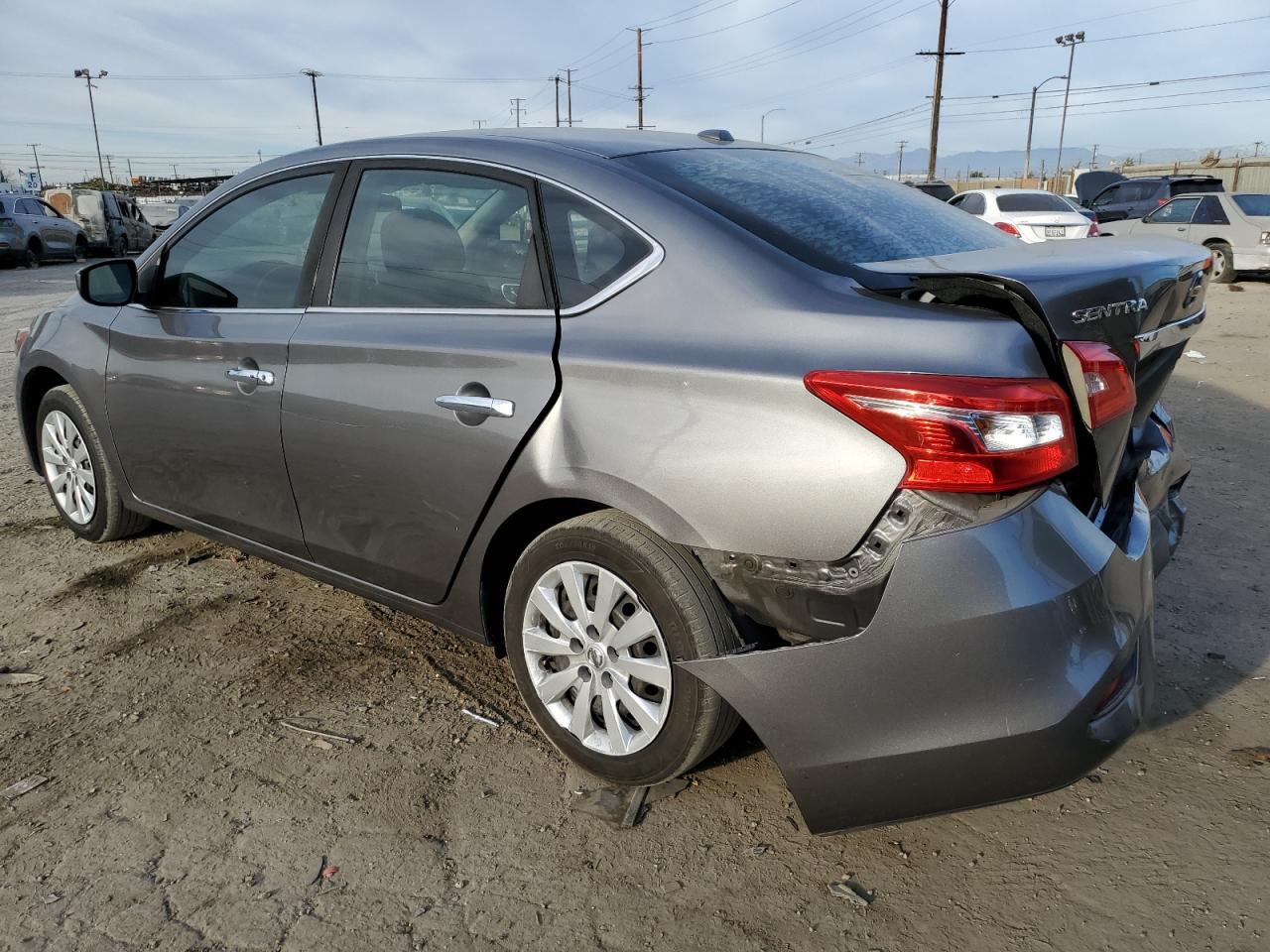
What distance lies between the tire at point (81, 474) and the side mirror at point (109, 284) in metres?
0.58

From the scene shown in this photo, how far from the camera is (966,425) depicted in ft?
6.33

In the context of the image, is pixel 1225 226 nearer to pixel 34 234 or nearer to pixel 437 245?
pixel 437 245

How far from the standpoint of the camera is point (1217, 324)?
11305 millimetres

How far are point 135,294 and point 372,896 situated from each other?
8.47 feet

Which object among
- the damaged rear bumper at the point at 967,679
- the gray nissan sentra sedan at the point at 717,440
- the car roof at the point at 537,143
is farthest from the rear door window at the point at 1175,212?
the damaged rear bumper at the point at 967,679

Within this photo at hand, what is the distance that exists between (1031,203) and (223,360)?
16039 millimetres

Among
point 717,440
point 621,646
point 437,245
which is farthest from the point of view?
point 437,245

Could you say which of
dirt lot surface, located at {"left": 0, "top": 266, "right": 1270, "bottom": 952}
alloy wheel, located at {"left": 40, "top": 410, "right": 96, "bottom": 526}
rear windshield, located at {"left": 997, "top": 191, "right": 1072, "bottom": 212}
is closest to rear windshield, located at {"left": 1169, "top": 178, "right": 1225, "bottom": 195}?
rear windshield, located at {"left": 997, "top": 191, "right": 1072, "bottom": 212}

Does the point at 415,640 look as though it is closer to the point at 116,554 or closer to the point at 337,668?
the point at 337,668

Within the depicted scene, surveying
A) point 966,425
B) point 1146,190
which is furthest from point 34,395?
point 1146,190

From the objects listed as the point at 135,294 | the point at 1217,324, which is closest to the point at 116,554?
the point at 135,294

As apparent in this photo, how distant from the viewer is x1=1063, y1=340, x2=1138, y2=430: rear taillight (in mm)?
2025

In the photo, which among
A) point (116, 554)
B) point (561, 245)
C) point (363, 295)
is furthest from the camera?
point (116, 554)

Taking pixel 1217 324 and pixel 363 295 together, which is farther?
pixel 1217 324
